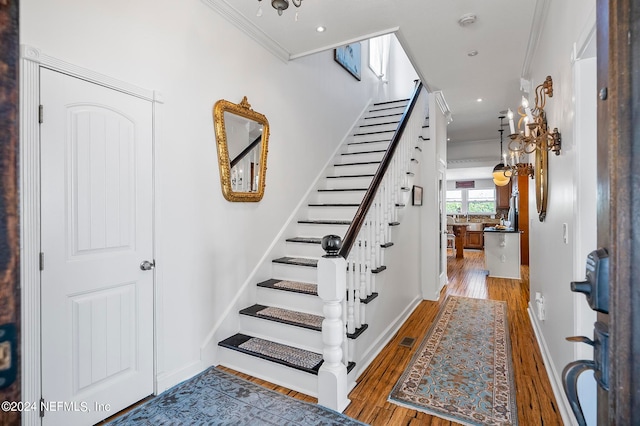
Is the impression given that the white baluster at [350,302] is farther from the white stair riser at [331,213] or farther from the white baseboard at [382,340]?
the white stair riser at [331,213]

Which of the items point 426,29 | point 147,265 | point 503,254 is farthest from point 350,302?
point 503,254

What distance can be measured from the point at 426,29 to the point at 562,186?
1.89 metres

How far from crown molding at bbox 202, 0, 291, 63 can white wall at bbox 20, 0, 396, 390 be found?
6 cm

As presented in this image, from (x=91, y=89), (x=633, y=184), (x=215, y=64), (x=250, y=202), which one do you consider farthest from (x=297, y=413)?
(x=215, y=64)

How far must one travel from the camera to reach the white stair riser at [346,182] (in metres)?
4.17

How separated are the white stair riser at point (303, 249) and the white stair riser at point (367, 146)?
1945 millimetres

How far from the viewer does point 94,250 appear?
1.94 m

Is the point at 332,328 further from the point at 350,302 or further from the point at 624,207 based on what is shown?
the point at 624,207

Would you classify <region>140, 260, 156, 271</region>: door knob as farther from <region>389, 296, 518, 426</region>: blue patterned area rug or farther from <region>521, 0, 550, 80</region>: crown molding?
<region>521, 0, 550, 80</region>: crown molding

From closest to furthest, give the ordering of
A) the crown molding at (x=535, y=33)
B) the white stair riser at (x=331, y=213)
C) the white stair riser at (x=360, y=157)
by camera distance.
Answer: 1. the crown molding at (x=535, y=33)
2. the white stair riser at (x=331, y=213)
3. the white stair riser at (x=360, y=157)

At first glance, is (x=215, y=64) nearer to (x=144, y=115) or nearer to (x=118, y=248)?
(x=144, y=115)

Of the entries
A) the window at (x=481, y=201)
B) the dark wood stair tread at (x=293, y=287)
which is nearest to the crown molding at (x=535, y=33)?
the dark wood stair tread at (x=293, y=287)

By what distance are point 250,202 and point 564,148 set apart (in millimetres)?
2454

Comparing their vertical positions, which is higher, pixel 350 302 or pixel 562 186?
pixel 562 186
